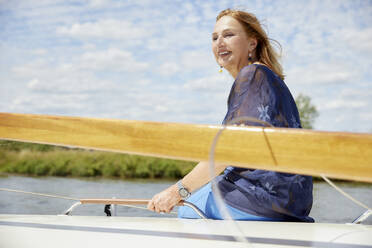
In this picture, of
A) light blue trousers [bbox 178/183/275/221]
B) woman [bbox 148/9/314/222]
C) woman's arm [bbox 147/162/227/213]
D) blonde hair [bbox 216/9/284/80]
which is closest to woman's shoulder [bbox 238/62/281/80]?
woman [bbox 148/9/314/222]

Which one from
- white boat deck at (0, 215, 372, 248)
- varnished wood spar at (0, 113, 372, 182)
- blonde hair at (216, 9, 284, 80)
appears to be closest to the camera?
varnished wood spar at (0, 113, 372, 182)

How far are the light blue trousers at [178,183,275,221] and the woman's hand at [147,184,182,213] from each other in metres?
0.06

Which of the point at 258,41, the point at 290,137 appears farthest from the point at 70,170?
the point at 290,137

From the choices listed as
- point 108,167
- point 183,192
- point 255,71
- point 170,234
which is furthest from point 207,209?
point 108,167

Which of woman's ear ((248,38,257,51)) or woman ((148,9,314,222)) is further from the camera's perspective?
woman's ear ((248,38,257,51))

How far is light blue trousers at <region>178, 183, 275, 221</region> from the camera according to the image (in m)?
1.40

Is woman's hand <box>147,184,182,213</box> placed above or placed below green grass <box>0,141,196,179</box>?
below

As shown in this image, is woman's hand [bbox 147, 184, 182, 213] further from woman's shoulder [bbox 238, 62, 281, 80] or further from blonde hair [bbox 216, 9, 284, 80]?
blonde hair [bbox 216, 9, 284, 80]

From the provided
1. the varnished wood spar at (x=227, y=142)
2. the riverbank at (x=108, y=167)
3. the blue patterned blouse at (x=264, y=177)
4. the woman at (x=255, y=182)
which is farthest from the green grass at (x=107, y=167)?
the varnished wood spar at (x=227, y=142)

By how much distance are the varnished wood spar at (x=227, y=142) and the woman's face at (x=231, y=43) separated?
2.93 feet

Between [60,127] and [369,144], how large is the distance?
77 centimetres

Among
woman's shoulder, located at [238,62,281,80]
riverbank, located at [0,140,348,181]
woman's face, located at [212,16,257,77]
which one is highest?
riverbank, located at [0,140,348,181]

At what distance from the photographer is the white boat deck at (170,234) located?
1047mm

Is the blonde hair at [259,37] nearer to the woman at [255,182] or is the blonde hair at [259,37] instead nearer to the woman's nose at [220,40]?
the woman's nose at [220,40]
